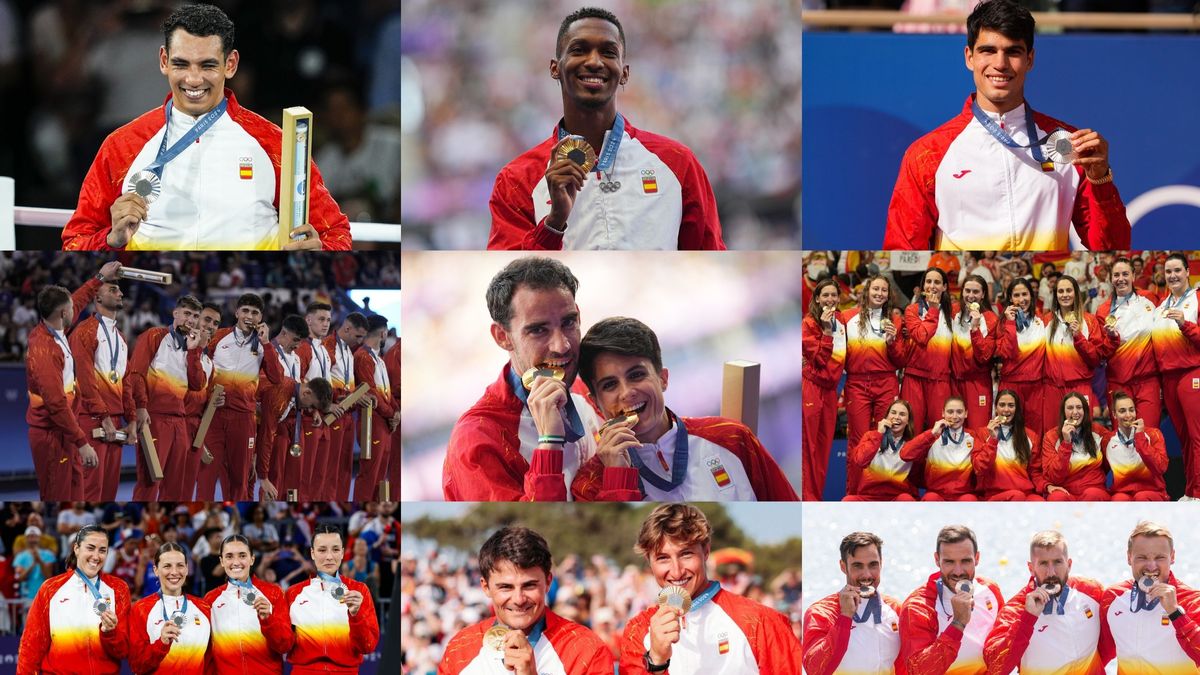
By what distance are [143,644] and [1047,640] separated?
10.7 feet

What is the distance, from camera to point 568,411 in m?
5.02

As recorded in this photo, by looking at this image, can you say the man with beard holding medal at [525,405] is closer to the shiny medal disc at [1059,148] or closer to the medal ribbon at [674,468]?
the medal ribbon at [674,468]

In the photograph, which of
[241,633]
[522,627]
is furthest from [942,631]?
[241,633]

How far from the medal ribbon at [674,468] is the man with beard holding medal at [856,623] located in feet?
2.12

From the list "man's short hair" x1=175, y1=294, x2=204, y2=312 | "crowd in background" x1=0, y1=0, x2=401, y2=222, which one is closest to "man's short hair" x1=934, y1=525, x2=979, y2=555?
"crowd in background" x1=0, y1=0, x2=401, y2=222

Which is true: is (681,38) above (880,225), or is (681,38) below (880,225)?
above

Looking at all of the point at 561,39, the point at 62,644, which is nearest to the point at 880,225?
the point at 561,39

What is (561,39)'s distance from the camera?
504 centimetres

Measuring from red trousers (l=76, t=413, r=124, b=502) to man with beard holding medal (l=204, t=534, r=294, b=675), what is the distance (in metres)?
0.45

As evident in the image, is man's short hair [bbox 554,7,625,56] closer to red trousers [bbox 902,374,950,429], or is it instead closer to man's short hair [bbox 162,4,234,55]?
man's short hair [bbox 162,4,234,55]

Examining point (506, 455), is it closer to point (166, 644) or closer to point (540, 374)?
point (540, 374)

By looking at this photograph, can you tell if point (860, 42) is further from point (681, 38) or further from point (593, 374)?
point (593, 374)

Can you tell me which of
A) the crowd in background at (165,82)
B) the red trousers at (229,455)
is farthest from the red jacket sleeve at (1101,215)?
the red trousers at (229,455)

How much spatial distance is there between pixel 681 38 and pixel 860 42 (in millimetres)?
658
